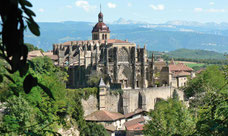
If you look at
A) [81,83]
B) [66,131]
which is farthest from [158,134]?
[81,83]

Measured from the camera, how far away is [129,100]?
166ft

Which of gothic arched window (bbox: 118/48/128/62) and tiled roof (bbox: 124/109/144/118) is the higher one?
gothic arched window (bbox: 118/48/128/62)

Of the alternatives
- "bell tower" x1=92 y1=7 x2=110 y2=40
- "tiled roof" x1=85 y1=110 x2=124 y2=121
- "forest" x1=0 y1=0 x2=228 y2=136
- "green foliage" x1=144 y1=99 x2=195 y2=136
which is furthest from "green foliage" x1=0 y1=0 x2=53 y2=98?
"bell tower" x1=92 y1=7 x2=110 y2=40

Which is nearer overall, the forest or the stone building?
the forest

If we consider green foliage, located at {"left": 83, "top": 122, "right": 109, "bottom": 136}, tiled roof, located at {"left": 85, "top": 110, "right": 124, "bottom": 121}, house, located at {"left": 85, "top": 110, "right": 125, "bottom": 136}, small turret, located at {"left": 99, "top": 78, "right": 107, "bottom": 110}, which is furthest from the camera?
small turret, located at {"left": 99, "top": 78, "right": 107, "bottom": 110}

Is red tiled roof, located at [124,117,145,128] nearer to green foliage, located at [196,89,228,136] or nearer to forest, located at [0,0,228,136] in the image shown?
forest, located at [0,0,228,136]

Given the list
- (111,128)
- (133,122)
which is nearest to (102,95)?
(111,128)

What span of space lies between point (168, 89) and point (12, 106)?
31860mm

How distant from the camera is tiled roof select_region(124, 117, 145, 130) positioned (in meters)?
44.0

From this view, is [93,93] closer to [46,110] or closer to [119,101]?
[119,101]

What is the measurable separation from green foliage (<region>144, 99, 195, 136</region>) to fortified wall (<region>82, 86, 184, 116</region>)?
10.6 meters

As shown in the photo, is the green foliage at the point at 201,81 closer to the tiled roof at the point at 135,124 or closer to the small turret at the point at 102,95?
the tiled roof at the point at 135,124

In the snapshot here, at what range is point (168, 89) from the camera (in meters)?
56.0

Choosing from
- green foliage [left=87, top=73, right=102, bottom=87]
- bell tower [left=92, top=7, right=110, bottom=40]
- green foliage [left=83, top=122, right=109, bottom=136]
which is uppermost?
bell tower [left=92, top=7, right=110, bottom=40]
